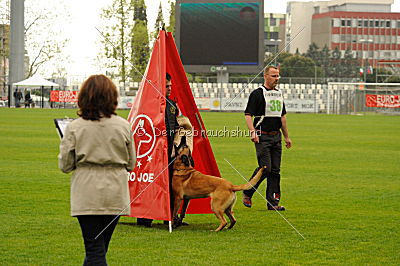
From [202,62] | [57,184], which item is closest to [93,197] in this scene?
[57,184]

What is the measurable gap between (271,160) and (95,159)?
563 cm

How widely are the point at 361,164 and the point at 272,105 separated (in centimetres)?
830

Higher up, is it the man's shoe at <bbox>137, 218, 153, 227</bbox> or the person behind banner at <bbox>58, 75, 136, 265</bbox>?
the person behind banner at <bbox>58, 75, 136, 265</bbox>

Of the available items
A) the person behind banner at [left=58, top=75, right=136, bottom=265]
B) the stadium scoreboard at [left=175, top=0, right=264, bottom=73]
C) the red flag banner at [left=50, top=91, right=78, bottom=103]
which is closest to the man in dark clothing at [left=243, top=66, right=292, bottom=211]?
the person behind banner at [left=58, top=75, right=136, bottom=265]

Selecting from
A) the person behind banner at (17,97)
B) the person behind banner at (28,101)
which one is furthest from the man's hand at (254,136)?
the person behind banner at (28,101)

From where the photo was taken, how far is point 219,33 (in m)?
54.6

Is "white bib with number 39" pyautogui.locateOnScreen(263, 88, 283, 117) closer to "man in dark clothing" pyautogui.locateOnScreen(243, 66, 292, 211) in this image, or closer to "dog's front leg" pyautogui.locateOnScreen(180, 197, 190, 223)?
"man in dark clothing" pyautogui.locateOnScreen(243, 66, 292, 211)

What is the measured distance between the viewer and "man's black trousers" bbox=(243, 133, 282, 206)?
1032 cm

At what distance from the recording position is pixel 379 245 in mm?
8039

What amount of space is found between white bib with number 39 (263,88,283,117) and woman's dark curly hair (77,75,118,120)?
546 cm

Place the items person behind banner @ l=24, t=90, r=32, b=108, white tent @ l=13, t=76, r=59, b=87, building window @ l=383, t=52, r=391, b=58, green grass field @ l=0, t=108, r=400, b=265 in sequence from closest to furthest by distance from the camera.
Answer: green grass field @ l=0, t=108, r=400, b=265
white tent @ l=13, t=76, r=59, b=87
person behind banner @ l=24, t=90, r=32, b=108
building window @ l=383, t=52, r=391, b=58

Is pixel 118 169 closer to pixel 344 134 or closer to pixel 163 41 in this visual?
pixel 163 41

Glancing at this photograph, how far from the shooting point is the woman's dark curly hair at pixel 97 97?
16.8 feet

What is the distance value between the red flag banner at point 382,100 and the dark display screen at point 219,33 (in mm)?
11896
